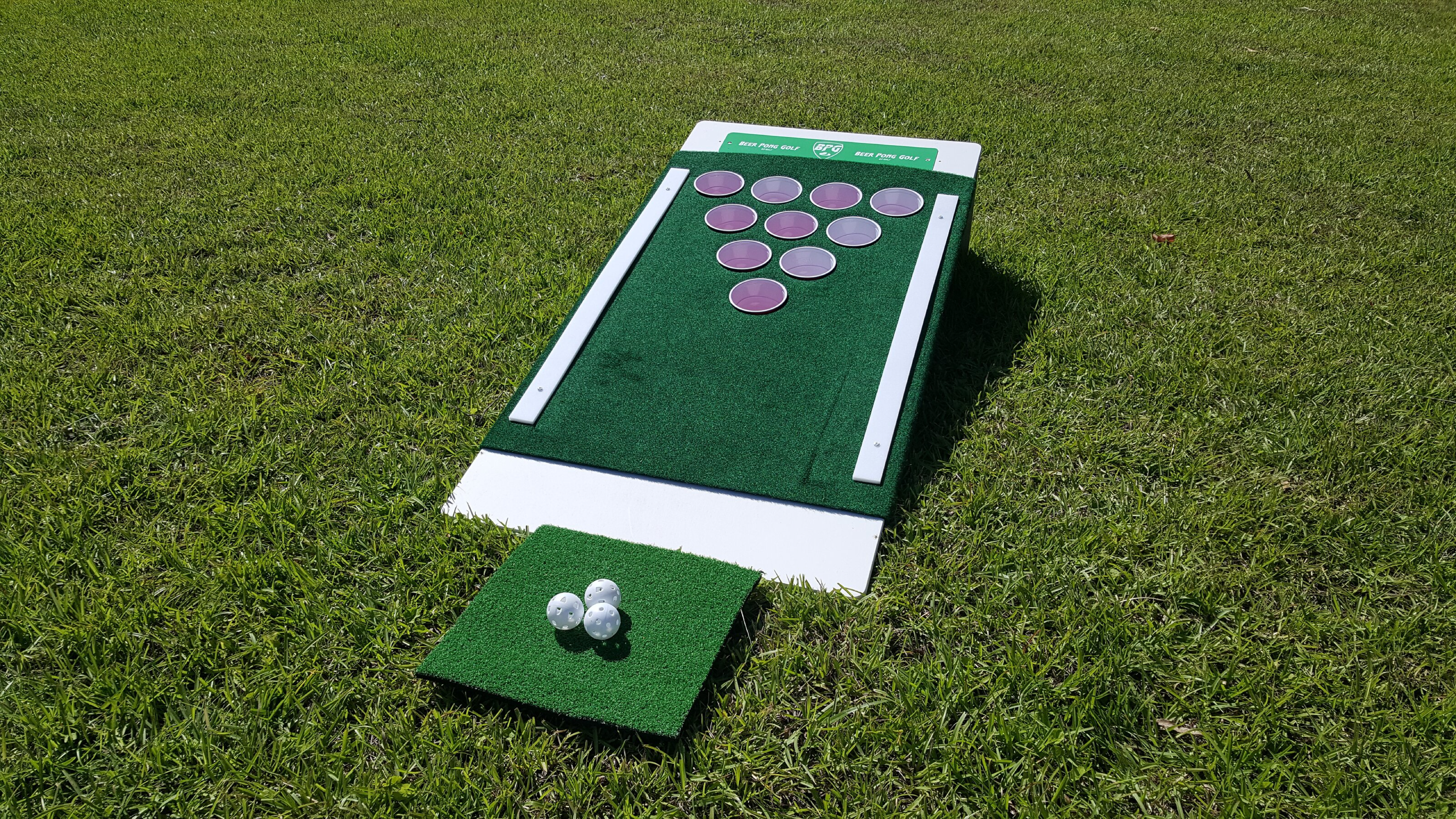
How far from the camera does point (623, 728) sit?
1.85 meters

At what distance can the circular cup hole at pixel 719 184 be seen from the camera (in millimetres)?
3414

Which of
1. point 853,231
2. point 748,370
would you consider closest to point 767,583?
point 748,370

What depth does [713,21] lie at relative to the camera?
678 centimetres

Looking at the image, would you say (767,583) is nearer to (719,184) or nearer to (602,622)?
(602,622)

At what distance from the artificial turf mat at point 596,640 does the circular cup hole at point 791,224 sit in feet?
4.55

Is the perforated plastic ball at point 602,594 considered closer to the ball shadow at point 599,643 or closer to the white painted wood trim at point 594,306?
the ball shadow at point 599,643

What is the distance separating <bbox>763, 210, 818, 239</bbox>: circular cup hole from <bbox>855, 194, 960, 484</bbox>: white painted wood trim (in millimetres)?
404

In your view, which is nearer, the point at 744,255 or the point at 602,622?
the point at 602,622

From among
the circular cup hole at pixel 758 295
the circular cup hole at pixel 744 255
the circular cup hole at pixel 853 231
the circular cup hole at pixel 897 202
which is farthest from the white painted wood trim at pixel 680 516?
the circular cup hole at pixel 897 202

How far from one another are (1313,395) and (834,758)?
2.07 meters

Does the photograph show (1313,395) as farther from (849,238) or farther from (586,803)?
→ (586,803)

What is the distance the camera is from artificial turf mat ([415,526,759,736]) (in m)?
1.88

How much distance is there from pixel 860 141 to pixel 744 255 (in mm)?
787

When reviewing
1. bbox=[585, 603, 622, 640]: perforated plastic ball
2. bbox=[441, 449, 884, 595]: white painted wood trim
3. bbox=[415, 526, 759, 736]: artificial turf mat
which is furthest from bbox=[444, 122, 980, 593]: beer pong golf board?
bbox=[585, 603, 622, 640]: perforated plastic ball
